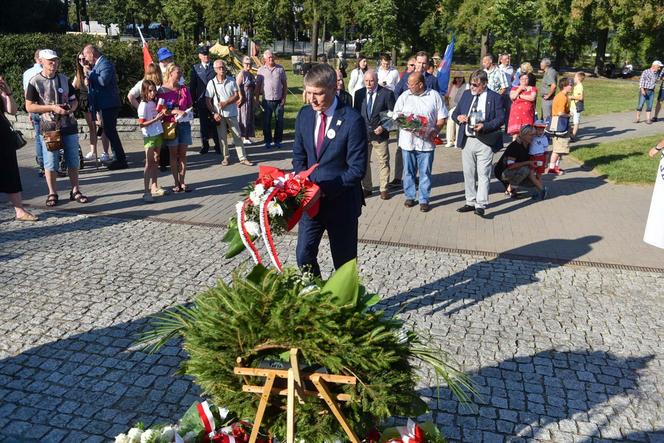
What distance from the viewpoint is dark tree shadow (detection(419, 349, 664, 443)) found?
388 centimetres

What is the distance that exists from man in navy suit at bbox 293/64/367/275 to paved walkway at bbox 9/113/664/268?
2.90m

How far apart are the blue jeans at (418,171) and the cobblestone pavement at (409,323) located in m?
1.85

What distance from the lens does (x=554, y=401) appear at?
4211mm

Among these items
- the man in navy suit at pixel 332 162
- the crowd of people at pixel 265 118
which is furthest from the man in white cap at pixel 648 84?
the man in navy suit at pixel 332 162

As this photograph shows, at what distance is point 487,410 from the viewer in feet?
13.4

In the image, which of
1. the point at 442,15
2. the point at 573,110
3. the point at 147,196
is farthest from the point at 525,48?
the point at 147,196

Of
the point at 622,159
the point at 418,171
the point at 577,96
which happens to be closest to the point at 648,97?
the point at 577,96

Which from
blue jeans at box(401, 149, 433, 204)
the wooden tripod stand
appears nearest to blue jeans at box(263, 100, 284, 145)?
blue jeans at box(401, 149, 433, 204)

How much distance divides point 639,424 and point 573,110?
12853mm

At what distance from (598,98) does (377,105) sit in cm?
2169

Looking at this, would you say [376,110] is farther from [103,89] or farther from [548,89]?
[548,89]

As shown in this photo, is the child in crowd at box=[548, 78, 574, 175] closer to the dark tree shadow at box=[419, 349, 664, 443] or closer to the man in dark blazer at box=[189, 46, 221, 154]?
the man in dark blazer at box=[189, 46, 221, 154]

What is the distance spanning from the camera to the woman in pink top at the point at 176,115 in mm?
8930

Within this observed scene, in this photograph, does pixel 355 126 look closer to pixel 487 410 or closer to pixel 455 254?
pixel 487 410
